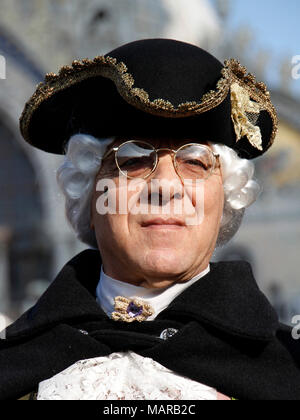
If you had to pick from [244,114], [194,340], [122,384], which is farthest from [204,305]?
[244,114]

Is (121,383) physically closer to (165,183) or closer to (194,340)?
(194,340)

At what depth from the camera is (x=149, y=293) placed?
2213 millimetres

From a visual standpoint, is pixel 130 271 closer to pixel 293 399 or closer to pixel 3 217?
pixel 293 399

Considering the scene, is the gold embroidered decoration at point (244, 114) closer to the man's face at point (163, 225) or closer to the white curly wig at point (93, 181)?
the white curly wig at point (93, 181)

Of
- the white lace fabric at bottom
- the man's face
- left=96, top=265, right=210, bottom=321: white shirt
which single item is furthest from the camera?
left=96, top=265, right=210, bottom=321: white shirt

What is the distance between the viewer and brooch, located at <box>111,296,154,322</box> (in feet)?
7.16

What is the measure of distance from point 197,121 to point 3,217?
37.0ft

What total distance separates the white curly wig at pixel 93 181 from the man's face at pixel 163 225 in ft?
0.34

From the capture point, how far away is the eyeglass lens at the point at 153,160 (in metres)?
2.13

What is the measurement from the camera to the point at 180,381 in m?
2.02

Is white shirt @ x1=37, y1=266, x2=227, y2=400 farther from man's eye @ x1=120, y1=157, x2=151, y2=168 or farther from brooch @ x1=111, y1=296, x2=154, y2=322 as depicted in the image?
man's eye @ x1=120, y1=157, x2=151, y2=168

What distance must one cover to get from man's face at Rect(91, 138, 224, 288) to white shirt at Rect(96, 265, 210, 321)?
0.03 m

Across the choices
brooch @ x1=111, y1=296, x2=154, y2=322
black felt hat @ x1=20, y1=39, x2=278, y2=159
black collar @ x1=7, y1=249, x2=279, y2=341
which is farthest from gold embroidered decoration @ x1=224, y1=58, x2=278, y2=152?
brooch @ x1=111, y1=296, x2=154, y2=322

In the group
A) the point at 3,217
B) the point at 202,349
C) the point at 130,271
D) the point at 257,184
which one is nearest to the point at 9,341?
the point at 130,271
